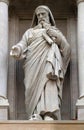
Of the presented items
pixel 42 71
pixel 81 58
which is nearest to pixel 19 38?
pixel 42 71

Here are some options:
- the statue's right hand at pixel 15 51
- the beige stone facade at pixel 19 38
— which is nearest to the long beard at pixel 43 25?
the beige stone facade at pixel 19 38

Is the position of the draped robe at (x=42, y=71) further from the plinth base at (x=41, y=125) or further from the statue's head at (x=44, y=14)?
the plinth base at (x=41, y=125)

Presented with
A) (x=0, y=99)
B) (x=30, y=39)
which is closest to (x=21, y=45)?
(x=30, y=39)

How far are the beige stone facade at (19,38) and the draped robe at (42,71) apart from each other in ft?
1.14

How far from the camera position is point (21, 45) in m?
12.4

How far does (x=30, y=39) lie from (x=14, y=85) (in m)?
0.93

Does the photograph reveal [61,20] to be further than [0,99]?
Yes

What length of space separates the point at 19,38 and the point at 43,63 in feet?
4.26

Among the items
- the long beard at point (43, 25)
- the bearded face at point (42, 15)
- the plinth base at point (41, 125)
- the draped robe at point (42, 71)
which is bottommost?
the plinth base at point (41, 125)

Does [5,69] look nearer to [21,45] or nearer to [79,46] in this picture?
[21,45]

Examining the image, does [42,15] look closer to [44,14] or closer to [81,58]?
[44,14]

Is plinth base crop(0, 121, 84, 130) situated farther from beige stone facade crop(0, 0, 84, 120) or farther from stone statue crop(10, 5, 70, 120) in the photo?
beige stone facade crop(0, 0, 84, 120)

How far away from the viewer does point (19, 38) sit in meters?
13.4

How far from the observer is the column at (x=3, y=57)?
12.0 m
